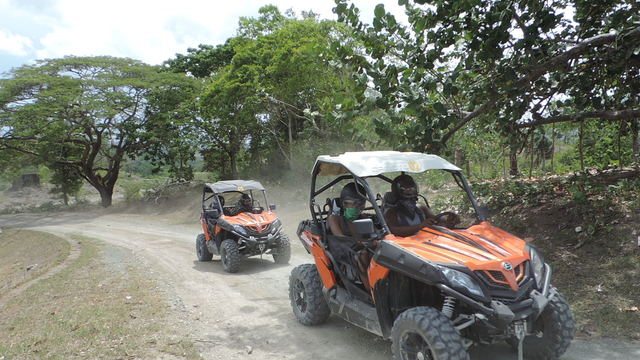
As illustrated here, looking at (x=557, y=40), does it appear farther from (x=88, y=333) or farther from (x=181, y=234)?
(x=181, y=234)

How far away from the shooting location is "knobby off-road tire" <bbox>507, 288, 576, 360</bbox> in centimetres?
388

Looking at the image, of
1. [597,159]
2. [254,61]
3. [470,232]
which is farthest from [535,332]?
[254,61]

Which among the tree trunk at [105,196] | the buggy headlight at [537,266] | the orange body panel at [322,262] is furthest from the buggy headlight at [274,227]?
the tree trunk at [105,196]

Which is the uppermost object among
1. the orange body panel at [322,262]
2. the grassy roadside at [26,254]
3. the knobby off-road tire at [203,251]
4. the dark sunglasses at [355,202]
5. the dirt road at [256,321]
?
the dark sunglasses at [355,202]

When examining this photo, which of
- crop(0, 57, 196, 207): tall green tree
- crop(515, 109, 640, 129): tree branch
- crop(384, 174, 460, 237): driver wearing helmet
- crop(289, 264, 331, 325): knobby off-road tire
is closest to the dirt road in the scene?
crop(289, 264, 331, 325): knobby off-road tire

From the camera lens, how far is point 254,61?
2083 cm

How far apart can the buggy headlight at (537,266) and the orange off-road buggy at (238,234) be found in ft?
19.8

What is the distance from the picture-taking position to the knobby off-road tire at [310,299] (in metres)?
5.59

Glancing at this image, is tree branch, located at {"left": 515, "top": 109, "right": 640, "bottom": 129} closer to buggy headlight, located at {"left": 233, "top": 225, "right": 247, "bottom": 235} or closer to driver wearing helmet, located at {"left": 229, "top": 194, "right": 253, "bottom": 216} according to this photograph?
buggy headlight, located at {"left": 233, "top": 225, "right": 247, "bottom": 235}

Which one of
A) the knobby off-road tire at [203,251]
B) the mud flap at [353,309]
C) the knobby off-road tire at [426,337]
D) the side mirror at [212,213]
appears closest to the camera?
the knobby off-road tire at [426,337]

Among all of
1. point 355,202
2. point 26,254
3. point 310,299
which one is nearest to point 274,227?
point 310,299

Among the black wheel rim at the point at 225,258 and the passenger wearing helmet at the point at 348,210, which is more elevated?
the passenger wearing helmet at the point at 348,210

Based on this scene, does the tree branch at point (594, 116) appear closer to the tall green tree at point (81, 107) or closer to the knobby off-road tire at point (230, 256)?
the knobby off-road tire at point (230, 256)

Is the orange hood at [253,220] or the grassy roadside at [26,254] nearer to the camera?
the orange hood at [253,220]
